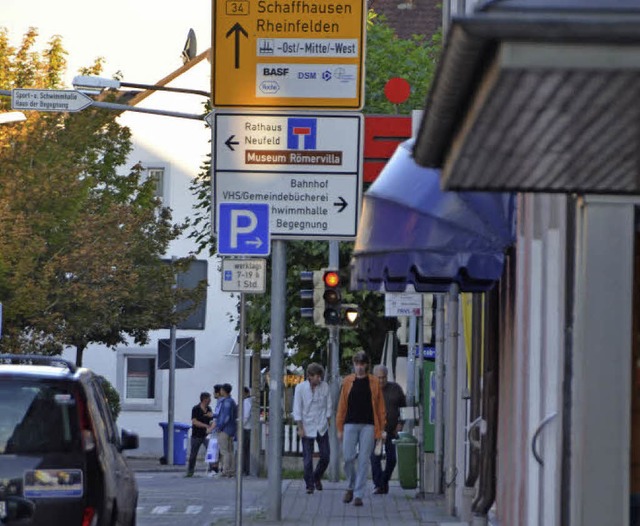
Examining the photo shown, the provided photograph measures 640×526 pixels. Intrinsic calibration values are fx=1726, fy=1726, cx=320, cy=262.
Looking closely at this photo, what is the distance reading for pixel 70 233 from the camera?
136 feet

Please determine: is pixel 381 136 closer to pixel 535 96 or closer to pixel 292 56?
pixel 292 56

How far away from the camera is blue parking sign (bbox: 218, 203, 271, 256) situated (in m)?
15.9

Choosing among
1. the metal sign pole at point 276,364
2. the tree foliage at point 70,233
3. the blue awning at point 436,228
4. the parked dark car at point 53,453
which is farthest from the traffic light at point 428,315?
the parked dark car at point 53,453

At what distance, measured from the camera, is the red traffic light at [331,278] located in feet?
82.8

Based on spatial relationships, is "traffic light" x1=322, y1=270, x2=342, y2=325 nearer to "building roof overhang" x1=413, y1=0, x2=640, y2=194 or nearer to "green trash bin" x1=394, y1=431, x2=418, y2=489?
"green trash bin" x1=394, y1=431, x2=418, y2=489

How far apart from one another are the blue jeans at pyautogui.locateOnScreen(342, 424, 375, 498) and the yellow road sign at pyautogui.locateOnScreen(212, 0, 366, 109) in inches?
179

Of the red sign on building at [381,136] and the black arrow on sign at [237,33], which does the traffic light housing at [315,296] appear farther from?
the black arrow on sign at [237,33]

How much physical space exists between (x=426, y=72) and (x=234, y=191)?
15.7 m

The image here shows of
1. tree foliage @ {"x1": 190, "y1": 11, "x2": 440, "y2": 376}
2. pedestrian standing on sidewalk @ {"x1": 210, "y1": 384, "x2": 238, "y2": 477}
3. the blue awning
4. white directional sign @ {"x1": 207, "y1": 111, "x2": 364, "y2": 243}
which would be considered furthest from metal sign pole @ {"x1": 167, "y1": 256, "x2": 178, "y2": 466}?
the blue awning

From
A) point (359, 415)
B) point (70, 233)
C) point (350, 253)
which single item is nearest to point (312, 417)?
point (359, 415)

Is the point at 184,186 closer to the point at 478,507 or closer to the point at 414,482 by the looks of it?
the point at 414,482

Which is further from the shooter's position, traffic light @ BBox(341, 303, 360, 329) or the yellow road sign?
traffic light @ BBox(341, 303, 360, 329)

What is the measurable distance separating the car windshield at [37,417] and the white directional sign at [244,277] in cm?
484

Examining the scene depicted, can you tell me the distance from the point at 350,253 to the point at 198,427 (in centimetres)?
453
